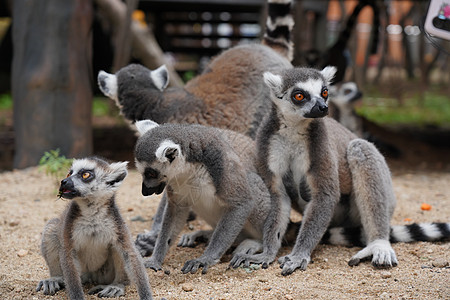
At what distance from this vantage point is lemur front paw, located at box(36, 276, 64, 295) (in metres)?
3.73

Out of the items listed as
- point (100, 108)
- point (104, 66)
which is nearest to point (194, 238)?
point (104, 66)

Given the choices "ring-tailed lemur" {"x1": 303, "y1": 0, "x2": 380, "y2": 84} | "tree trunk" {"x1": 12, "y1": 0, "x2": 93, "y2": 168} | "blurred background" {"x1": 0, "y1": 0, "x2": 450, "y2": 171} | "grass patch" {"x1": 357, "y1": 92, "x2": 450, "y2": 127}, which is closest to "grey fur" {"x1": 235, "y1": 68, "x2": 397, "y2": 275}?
"blurred background" {"x1": 0, "y1": 0, "x2": 450, "y2": 171}

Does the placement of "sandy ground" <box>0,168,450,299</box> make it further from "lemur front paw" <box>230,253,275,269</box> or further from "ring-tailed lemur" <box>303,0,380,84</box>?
"ring-tailed lemur" <box>303,0,380,84</box>

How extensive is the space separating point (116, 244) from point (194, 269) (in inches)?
32.1

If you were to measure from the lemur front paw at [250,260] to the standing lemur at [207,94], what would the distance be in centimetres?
179

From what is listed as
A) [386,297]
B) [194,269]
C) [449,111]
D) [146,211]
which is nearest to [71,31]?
[146,211]

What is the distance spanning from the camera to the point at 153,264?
14.4 ft

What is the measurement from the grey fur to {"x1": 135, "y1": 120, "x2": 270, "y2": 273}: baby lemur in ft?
0.55

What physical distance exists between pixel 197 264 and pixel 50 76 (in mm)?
4426

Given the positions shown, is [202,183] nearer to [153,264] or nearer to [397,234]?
[153,264]

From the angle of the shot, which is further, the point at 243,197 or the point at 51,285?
the point at 243,197

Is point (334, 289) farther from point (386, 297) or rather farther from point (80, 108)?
point (80, 108)

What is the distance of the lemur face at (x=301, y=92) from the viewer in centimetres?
414

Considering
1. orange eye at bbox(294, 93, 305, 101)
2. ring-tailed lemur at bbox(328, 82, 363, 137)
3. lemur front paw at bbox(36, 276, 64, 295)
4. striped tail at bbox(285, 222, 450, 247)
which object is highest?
orange eye at bbox(294, 93, 305, 101)
